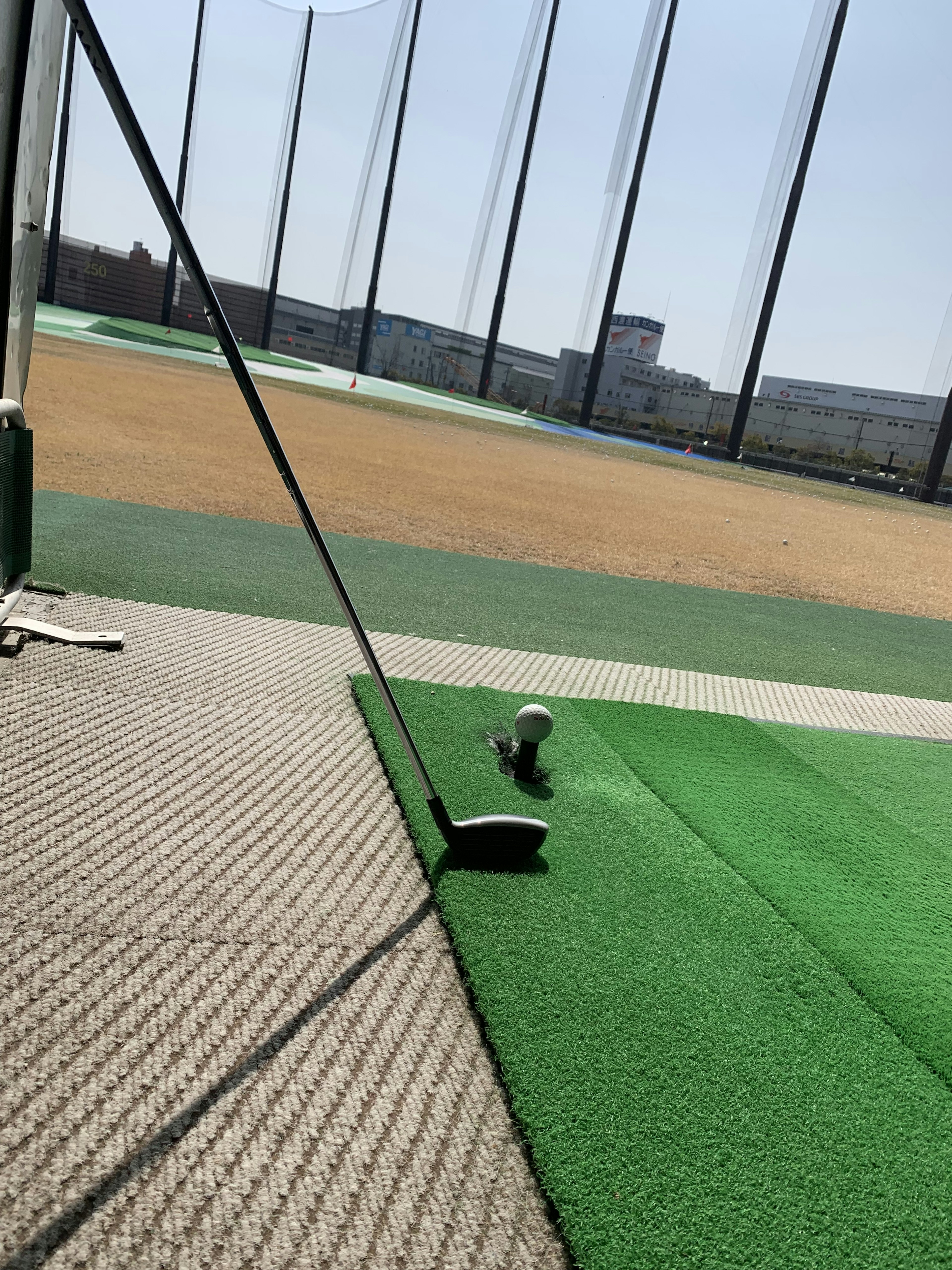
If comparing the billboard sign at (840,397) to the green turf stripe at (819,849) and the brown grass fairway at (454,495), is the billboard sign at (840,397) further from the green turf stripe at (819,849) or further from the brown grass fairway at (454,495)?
the green turf stripe at (819,849)

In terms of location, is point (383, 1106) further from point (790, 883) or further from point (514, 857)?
point (790, 883)

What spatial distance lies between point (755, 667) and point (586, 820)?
1.91m

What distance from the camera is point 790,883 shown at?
1.65 metres

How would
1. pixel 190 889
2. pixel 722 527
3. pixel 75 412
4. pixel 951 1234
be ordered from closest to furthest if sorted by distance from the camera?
1. pixel 951 1234
2. pixel 190 889
3. pixel 75 412
4. pixel 722 527

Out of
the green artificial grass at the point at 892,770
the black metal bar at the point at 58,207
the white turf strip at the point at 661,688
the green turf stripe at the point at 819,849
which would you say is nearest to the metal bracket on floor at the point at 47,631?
the white turf strip at the point at 661,688

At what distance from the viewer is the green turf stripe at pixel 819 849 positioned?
139 centimetres

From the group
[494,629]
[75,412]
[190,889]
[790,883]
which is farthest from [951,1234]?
[75,412]

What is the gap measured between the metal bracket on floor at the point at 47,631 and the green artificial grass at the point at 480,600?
560 mm

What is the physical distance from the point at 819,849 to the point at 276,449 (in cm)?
133

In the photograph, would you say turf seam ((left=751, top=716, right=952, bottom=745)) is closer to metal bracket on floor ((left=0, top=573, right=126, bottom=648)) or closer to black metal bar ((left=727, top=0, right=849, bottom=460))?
metal bracket on floor ((left=0, top=573, right=126, bottom=648))

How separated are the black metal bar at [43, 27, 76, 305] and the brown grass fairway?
10646 mm

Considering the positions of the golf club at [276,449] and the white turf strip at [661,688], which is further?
the white turf strip at [661,688]

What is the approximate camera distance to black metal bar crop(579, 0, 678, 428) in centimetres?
1925

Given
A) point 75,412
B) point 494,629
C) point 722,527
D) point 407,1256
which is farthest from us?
point 722,527
